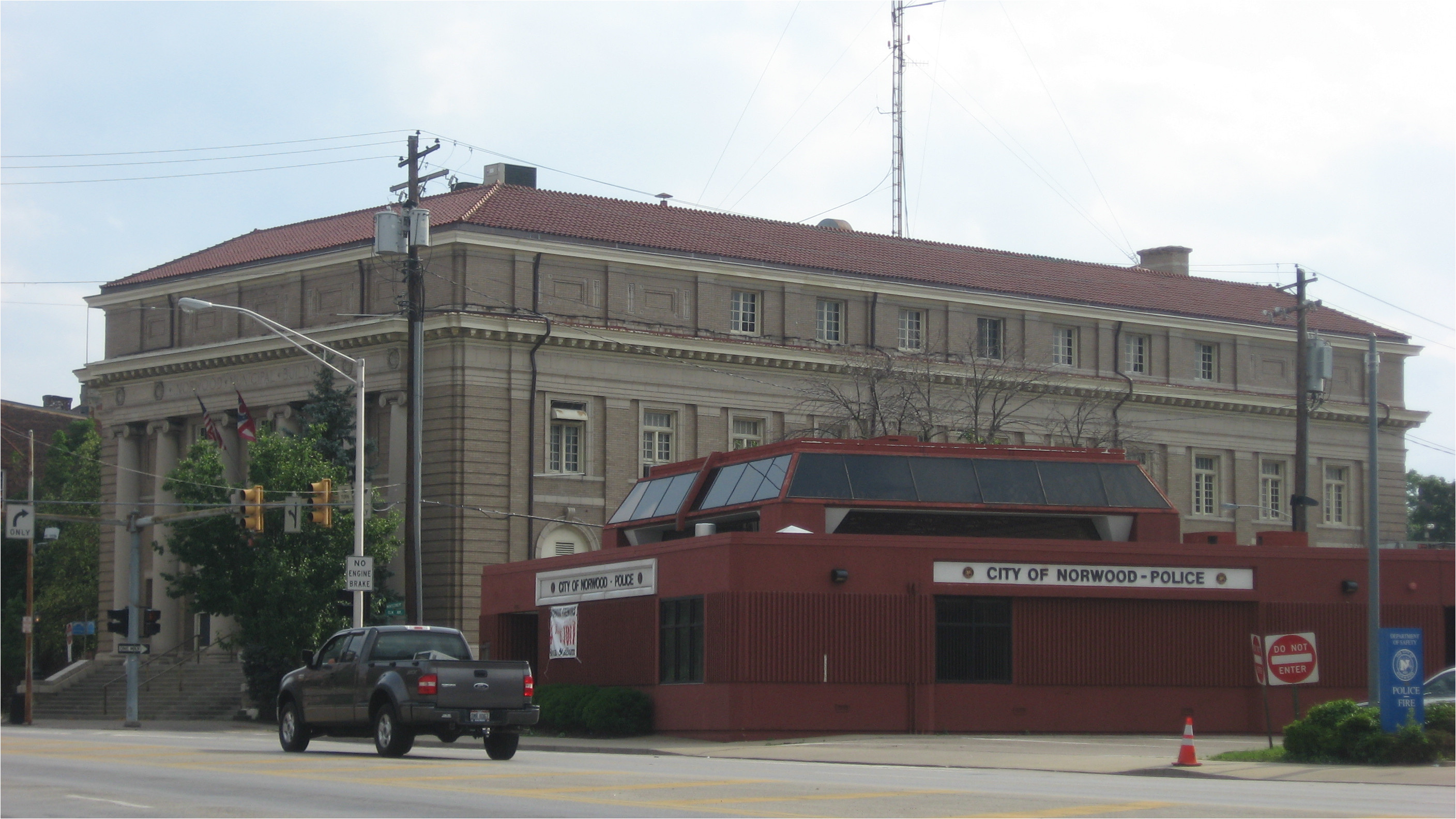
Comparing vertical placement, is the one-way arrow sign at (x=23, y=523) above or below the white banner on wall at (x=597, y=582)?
above

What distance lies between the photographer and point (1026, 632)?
34594 mm

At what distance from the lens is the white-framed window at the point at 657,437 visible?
60.3 meters

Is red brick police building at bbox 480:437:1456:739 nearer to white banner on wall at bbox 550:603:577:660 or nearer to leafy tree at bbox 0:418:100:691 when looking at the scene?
white banner on wall at bbox 550:603:577:660

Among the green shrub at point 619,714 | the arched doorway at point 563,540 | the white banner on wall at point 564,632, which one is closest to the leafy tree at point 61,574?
the arched doorway at point 563,540

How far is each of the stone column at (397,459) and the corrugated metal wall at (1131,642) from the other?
87.6 ft

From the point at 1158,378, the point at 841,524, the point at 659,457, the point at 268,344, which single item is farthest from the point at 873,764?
the point at 1158,378

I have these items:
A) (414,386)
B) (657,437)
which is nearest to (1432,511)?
(657,437)

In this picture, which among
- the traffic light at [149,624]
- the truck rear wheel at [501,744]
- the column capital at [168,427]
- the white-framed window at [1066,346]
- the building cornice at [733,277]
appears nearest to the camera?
the truck rear wheel at [501,744]

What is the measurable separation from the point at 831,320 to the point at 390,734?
41070 millimetres

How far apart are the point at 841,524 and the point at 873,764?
10.3 metres

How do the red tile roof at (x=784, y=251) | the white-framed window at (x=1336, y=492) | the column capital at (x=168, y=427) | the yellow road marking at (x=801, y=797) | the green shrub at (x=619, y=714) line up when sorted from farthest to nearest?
the white-framed window at (x=1336, y=492) < the column capital at (x=168, y=427) < the red tile roof at (x=784, y=251) < the green shrub at (x=619, y=714) < the yellow road marking at (x=801, y=797)

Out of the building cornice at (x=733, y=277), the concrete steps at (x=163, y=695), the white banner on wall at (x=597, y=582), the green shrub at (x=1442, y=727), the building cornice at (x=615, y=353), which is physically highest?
the building cornice at (x=733, y=277)

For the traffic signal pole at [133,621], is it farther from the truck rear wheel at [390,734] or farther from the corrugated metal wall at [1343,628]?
the corrugated metal wall at [1343,628]

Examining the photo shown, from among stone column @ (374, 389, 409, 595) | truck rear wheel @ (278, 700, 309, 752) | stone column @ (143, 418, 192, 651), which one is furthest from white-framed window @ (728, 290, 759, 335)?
truck rear wheel @ (278, 700, 309, 752)
